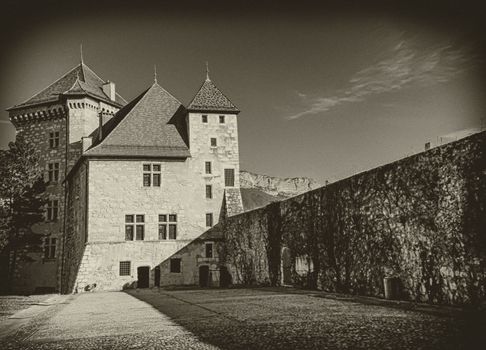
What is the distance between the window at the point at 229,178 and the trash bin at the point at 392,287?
19.9 metres

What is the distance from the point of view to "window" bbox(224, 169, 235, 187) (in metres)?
28.5

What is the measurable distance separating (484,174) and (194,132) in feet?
74.4

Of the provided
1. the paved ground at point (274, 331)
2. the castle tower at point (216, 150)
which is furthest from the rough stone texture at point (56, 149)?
the paved ground at point (274, 331)

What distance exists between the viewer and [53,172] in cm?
3466

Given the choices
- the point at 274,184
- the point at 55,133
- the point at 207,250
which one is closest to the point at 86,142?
the point at 55,133

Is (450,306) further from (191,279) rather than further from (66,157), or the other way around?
(66,157)

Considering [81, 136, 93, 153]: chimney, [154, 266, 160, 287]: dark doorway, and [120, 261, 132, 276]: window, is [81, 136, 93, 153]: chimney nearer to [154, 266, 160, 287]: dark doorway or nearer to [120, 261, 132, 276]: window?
[120, 261, 132, 276]: window

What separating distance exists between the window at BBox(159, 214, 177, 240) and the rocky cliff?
154 feet

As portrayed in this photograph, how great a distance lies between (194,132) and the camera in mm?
28297

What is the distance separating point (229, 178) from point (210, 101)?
561 centimetres

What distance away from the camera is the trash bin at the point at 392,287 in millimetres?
8922

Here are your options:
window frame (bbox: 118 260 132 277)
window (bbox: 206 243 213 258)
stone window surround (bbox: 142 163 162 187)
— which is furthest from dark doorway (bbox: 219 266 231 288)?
stone window surround (bbox: 142 163 162 187)

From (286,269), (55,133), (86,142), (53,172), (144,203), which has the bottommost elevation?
Answer: (286,269)

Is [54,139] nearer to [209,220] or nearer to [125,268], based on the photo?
[125,268]
